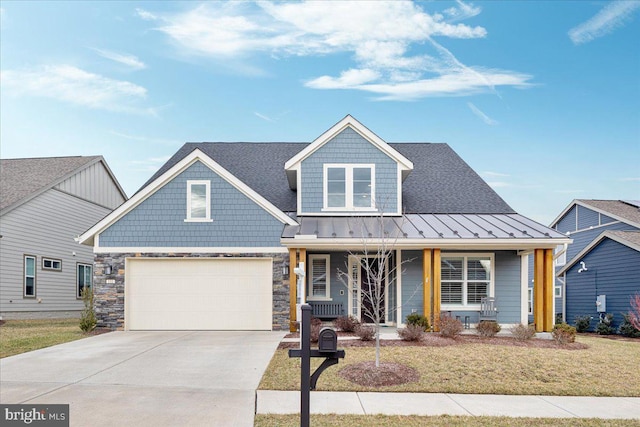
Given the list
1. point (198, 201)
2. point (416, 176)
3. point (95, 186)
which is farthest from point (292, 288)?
point (95, 186)

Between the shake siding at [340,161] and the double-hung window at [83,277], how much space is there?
557 inches

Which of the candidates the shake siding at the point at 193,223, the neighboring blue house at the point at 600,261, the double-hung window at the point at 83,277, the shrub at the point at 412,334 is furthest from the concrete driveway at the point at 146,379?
the neighboring blue house at the point at 600,261

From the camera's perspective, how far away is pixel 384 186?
726 inches

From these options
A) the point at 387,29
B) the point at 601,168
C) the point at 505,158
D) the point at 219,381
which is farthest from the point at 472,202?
the point at 219,381

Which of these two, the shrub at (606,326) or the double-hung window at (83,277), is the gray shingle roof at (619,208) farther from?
the double-hung window at (83,277)

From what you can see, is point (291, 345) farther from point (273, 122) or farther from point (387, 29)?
point (273, 122)

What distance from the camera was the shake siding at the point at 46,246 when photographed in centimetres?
2212

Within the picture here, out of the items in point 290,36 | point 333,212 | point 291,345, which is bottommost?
point 291,345

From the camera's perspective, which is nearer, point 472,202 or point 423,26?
point 423,26

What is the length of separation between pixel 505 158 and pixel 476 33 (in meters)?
5.29

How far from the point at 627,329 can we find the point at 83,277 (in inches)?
956

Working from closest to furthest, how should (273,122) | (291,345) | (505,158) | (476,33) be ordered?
1. (291,345)
2. (476,33)
3. (505,158)
4. (273,122)

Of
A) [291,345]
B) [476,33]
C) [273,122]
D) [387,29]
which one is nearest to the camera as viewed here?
[291,345]

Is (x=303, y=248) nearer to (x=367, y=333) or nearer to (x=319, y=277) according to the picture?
(x=319, y=277)
